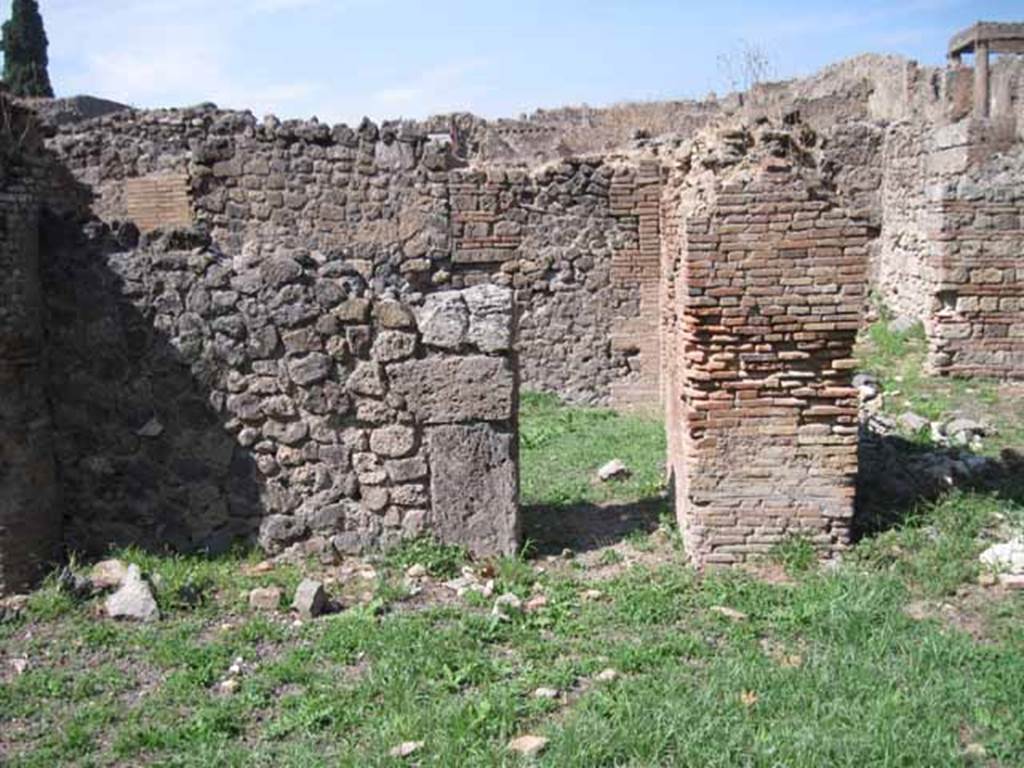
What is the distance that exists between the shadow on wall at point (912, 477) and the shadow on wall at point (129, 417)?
3834 millimetres

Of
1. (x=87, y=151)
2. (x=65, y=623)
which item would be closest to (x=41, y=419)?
(x=65, y=623)

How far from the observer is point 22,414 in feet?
17.5

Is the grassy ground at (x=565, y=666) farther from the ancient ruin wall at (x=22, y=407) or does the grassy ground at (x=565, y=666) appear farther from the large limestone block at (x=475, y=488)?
the ancient ruin wall at (x=22, y=407)

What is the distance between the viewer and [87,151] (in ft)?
35.1

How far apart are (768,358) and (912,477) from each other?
1772mm

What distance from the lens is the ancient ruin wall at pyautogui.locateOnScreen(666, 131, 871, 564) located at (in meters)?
5.18

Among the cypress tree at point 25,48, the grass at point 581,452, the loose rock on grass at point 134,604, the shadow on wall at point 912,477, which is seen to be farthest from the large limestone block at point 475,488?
the cypress tree at point 25,48

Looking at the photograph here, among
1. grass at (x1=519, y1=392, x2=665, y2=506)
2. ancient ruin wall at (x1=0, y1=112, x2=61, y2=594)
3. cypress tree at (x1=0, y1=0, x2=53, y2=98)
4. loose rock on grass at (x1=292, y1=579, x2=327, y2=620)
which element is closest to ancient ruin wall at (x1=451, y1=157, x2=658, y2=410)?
grass at (x1=519, y1=392, x2=665, y2=506)

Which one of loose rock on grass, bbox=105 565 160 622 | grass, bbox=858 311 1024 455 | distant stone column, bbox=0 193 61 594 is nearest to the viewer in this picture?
loose rock on grass, bbox=105 565 160 622

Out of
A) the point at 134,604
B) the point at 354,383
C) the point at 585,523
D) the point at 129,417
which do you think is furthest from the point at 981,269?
the point at 134,604

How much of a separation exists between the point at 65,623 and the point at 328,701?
172 cm

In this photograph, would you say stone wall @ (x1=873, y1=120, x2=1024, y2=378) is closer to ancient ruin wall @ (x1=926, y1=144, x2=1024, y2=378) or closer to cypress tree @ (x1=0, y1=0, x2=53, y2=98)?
ancient ruin wall @ (x1=926, y1=144, x2=1024, y2=378)

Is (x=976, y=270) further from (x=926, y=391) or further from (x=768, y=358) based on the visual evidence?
(x=768, y=358)

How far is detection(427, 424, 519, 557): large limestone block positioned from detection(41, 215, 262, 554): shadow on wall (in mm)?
1097
